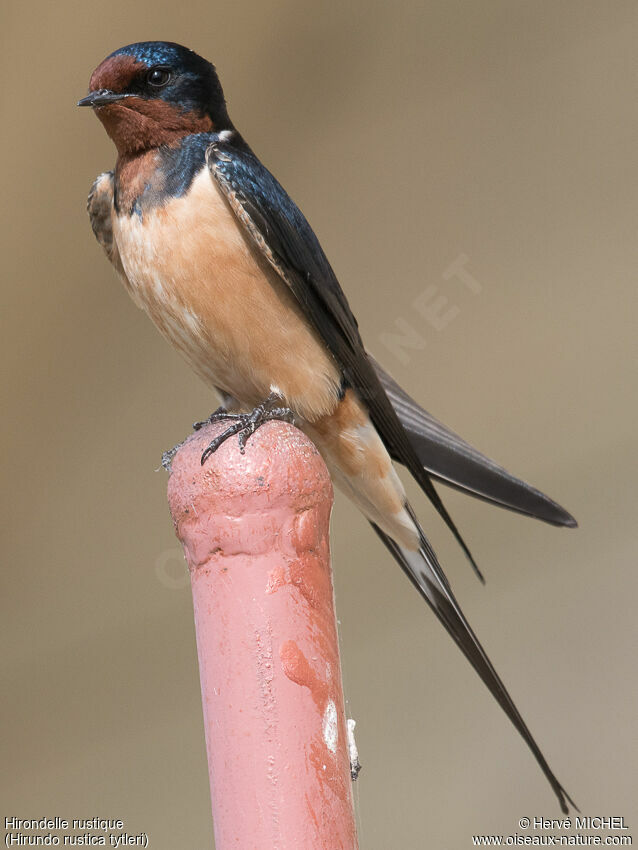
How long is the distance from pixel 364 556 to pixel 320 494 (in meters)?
2.07

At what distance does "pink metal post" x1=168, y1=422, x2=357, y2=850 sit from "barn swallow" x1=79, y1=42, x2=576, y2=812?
6.9 inches

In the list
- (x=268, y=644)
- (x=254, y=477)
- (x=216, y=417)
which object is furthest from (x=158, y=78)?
(x=268, y=644)

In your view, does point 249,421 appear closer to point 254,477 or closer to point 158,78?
point 254,477

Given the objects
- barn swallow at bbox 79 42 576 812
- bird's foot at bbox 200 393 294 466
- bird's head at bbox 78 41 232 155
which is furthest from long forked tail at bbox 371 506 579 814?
bird's head at bbox 78 41 232 155

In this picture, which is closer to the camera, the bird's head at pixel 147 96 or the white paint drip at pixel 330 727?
the white paint drip at pixel 330 727

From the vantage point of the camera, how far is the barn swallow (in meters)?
1.13

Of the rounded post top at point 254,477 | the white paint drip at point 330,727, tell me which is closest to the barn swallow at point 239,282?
the rounded post top at point 254,477

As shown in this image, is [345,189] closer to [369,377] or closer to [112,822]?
[369,377]

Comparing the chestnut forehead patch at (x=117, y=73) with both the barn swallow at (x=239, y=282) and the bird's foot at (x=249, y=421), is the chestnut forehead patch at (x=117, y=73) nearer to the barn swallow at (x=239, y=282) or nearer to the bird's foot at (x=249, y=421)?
the barn swallow at (x=239, y=282)

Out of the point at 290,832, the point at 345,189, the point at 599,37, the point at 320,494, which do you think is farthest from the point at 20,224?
the point at 290,832

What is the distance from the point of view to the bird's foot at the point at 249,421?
0.92 m

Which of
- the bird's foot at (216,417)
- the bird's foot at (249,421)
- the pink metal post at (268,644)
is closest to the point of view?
the pink metal post at (268,644)

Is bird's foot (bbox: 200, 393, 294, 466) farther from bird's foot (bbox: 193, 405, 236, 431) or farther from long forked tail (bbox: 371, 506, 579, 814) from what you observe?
long forked tail (bbox: 371, 506, 579, 814)

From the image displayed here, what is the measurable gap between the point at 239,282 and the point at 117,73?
0.28 m
